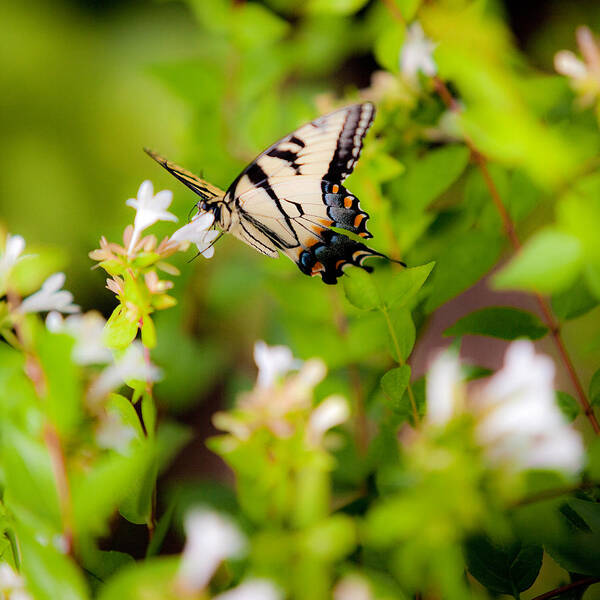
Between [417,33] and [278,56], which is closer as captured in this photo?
[417,33]

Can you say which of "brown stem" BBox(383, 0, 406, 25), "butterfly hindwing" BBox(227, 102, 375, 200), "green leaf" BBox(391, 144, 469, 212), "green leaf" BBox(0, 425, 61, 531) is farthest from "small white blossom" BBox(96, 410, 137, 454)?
"brown stem" BBox(383, 0, 406, 25)

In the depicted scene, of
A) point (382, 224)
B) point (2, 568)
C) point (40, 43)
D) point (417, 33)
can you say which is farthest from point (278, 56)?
point (40, 43)

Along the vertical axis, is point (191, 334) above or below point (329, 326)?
below

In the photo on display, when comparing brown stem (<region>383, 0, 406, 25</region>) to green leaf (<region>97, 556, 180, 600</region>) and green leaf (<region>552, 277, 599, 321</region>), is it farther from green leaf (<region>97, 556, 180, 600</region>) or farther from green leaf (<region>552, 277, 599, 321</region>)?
green leaf (<region>97, 556, 180, 600</region>)

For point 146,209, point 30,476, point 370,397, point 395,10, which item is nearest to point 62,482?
point 30,476

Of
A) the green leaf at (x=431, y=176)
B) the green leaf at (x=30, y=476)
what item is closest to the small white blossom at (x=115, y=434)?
the green leaf at (x=30, y=476)

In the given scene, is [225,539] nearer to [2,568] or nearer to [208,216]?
[2,568]

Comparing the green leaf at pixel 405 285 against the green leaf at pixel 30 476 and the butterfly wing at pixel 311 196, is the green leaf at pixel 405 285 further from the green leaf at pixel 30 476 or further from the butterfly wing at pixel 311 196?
the green leaf at pixel 30 476
